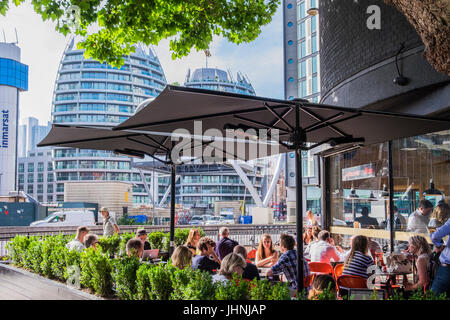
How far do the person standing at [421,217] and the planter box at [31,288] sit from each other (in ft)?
22.8

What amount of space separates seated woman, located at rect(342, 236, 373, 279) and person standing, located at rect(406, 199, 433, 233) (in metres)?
3.98

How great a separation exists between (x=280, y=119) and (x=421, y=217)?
5.54 meters

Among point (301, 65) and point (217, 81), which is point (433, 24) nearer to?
point (301, 65)

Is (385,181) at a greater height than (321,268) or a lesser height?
greater

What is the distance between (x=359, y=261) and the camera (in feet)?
19.5

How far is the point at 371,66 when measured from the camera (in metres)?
10.5

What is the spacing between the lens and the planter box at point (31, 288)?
21.1ft

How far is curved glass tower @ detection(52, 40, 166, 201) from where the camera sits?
359ft

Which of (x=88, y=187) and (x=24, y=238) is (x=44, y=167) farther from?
(x=24, y=238)

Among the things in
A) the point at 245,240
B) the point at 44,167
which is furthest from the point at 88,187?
the point at 245,240

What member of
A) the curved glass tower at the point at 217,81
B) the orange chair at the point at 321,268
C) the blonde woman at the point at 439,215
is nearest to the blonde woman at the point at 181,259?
the orange chair at the point at 321,268

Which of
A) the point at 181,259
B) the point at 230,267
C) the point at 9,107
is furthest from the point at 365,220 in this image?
the point at 9,107

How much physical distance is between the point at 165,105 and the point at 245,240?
16843 millimetres

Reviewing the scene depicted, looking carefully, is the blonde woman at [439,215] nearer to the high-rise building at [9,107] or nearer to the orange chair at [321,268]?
the orange chair at [321,268]
